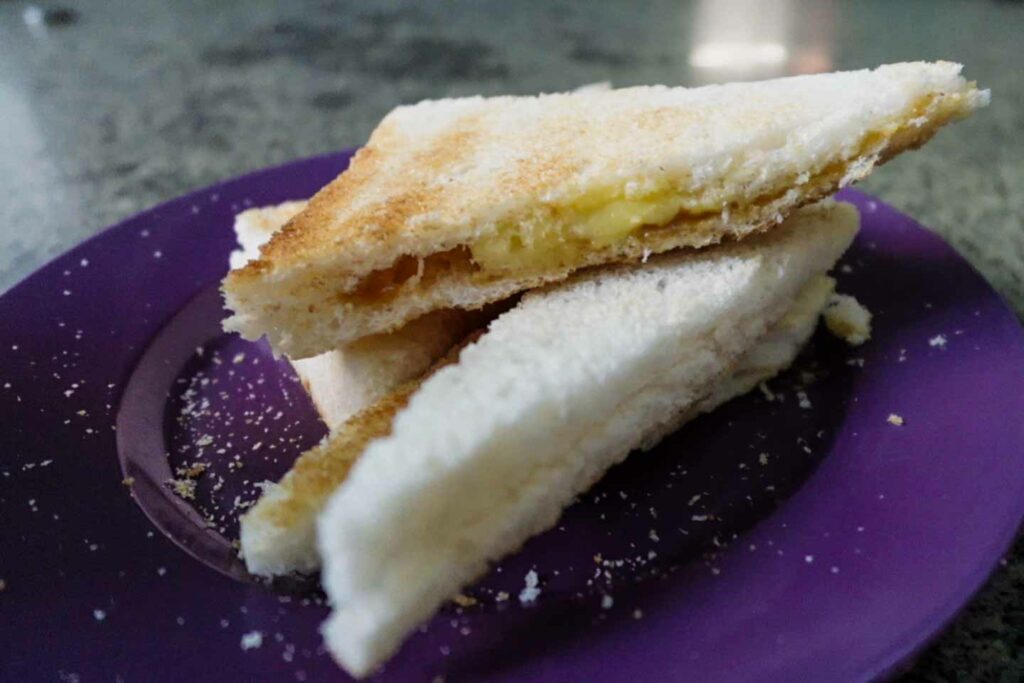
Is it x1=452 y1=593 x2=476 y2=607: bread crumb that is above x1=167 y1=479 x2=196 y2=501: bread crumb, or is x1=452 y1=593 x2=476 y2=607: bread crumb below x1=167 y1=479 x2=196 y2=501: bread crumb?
above

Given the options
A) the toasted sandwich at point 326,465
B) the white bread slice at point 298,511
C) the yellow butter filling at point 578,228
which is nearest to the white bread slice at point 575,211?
the yellow butter filling at point 578,228

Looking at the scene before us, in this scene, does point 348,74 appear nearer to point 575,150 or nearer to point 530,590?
point 575,150

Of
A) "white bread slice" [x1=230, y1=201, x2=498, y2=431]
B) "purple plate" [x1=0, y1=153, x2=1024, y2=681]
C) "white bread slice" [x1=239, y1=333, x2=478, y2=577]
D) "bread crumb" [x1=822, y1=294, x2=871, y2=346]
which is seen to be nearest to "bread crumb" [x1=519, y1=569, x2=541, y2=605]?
"purple plate" [x1=0, y1=153, x2=1024, y2=681]

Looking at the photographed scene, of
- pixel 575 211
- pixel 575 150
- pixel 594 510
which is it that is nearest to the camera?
pixel 594 510

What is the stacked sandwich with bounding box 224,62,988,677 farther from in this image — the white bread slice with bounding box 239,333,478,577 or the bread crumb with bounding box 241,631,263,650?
the bread crumb with bounding box 241,631,263,650

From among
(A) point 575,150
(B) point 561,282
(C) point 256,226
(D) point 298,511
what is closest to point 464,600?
(D) point 298,511

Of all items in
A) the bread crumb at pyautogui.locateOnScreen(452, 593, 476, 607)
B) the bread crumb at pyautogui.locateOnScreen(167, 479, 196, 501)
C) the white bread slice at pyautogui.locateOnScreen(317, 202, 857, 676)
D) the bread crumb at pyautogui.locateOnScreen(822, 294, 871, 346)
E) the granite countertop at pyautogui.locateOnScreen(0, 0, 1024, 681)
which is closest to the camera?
the white bread slice at pyautogui.locateOnScreen(317, 202, 857, 676)

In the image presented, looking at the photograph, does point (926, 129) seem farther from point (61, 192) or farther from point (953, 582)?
point (61, 192)
